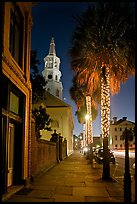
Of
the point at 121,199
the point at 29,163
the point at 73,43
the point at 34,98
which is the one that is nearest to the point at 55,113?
the point at 34,98

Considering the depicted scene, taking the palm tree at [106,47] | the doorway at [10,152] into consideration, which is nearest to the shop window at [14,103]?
the doorway at [10,152]

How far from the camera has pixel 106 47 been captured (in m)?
16.1

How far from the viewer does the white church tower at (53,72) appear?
96456 mm

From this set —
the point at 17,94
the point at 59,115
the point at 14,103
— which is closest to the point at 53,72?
the point at 59,115

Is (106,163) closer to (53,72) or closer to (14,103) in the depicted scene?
(14,103)

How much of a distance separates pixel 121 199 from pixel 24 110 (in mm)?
Result: 5140

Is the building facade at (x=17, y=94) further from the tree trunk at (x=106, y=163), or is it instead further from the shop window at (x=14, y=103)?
the tree trunk at (x=106, y=163)

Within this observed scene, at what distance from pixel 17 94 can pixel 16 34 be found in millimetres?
2427

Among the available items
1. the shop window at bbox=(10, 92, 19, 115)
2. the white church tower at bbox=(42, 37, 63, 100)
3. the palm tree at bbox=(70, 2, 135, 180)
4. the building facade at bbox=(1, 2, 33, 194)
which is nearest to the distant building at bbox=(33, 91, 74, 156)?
the palm tree at bbox=(70, 2, 135, 180)

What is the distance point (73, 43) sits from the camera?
57.4ft

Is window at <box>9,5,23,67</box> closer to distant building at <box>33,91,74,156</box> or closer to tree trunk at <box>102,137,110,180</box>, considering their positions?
tree trunk at <box>102,137,110,180</box>

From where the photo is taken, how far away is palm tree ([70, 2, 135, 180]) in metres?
15.0

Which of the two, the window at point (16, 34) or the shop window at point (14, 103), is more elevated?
the window at point (16, 34)

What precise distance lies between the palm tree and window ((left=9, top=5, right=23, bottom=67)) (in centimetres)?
401
